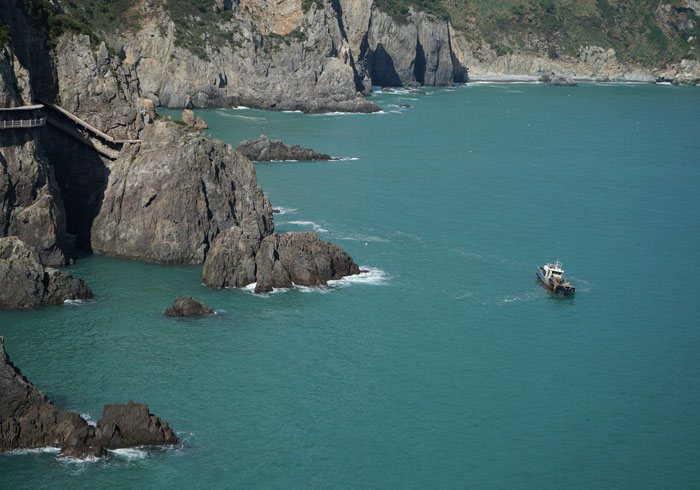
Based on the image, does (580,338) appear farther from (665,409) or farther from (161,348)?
(161,348)

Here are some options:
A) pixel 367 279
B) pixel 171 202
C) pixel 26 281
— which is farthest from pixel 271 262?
pixel 26 281

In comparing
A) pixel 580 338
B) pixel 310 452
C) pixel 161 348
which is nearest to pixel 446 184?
pixel 580 338

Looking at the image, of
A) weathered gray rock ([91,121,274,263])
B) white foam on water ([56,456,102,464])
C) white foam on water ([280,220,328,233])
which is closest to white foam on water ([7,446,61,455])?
white foam on water ([56,456,102,464])

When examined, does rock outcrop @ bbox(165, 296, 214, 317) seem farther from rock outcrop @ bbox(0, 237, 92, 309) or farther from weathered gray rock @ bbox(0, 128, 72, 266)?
weathered gray rock @ bbox(0, 128, 72, 266)

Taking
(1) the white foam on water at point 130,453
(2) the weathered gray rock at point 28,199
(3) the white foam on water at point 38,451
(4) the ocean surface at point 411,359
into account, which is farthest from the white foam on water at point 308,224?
(3) the white foam on water at point 38,451

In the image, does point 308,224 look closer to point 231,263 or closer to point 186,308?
point 231,263

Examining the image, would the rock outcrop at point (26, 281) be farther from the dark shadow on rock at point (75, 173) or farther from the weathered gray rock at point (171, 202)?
the dark shadow on rock at point (75, 173)
